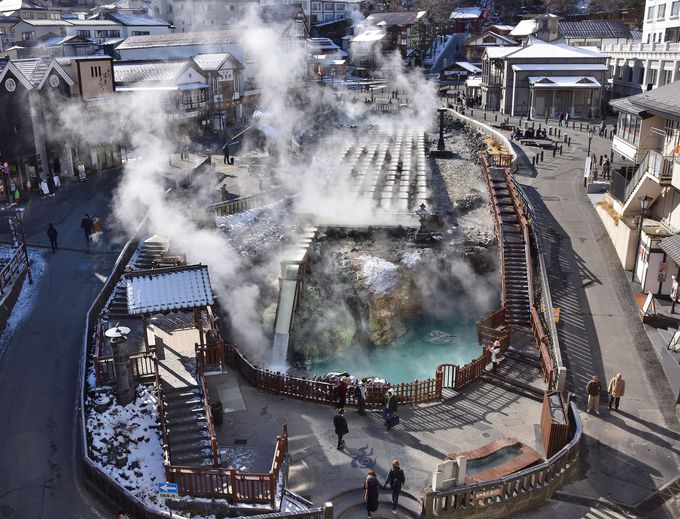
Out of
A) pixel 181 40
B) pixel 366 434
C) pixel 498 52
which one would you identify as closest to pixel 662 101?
pixel 366 434

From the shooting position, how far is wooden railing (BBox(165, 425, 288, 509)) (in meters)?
10.6

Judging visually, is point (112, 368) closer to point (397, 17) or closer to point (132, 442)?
point (132, 442)

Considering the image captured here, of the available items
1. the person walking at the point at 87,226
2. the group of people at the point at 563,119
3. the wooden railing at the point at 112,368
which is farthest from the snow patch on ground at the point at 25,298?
the group of people at the point at 563,119

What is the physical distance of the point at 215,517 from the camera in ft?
34.9

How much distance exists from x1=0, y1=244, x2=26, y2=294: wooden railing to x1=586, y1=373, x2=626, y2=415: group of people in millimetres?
16652

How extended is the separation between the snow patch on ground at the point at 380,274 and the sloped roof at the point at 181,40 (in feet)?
112

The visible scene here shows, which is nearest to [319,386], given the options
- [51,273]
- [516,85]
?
[51,273]

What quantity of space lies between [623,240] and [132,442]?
16.7 metres

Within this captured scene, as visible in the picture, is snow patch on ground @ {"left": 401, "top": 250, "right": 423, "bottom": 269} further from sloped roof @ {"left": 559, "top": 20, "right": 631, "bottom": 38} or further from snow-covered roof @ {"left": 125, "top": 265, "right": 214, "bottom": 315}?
sloped roof @ {"left": 559, "top": 20, "right": 631, "bottom": 38}

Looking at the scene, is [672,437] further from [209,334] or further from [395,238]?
[395,238]

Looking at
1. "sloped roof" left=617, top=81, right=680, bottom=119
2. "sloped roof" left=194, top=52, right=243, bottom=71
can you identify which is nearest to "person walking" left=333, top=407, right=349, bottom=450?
"sloped roof" left=617, top=81, right=680, bottom=119

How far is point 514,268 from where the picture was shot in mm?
20500

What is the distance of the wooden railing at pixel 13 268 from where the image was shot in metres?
18.7

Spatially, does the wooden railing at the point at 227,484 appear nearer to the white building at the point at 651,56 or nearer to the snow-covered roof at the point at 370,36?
the white building at the point at 651,56
